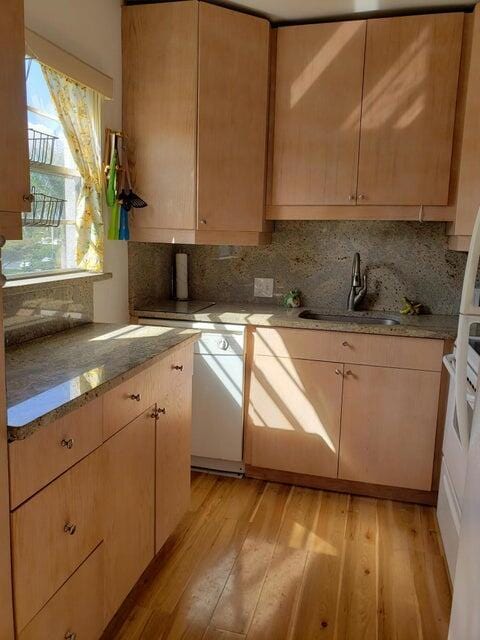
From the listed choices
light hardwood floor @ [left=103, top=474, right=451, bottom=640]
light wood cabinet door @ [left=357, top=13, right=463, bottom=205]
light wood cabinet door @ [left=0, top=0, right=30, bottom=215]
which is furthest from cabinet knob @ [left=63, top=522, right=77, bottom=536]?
light wood cabinet door @ [left=357, top=13, right=463, bottom=205]

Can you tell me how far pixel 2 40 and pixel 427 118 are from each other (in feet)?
6.45

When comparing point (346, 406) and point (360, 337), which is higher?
point (360, 337)

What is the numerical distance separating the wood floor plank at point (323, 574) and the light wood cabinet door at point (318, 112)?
5.16ft

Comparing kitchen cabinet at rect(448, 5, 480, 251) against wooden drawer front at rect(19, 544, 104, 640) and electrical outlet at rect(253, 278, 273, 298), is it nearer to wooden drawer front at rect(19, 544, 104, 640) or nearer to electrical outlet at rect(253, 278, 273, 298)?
electrical outlet at rect(253, 278, 273, 298)

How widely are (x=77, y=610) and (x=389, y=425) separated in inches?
65.9

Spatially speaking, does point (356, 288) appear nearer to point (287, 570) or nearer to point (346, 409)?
point (346, 409)

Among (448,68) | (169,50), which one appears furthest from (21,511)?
(448,68)

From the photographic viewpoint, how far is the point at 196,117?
2471mm

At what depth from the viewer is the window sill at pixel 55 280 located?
1861 mm

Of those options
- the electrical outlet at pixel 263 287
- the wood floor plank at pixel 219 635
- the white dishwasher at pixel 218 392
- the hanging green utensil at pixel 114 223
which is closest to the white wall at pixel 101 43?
the hanging green utensil at pixel 114 223

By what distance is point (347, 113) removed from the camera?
2533 millimetres

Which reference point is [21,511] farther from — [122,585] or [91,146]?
[91,146]

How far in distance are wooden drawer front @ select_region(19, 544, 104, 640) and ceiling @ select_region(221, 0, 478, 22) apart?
2.42 m

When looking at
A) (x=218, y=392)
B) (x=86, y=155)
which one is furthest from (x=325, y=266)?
(x=86, y=155)
